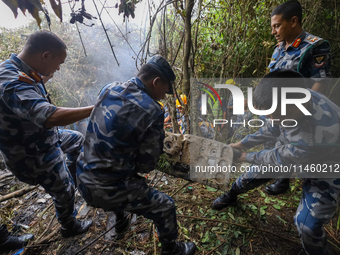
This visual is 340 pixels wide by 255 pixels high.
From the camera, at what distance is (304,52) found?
212 centimetres

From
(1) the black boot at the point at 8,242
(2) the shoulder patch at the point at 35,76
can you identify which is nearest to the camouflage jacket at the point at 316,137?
(2) the shoulder patch at the point at 35,76

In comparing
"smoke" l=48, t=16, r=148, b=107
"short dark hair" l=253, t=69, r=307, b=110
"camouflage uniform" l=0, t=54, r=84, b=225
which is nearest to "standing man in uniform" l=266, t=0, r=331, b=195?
"short dark hair" l=253, t=69, r=307, b=110

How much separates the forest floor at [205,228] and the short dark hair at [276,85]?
1.57 metres

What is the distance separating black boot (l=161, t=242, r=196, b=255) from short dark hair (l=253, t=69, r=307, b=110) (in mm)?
1582

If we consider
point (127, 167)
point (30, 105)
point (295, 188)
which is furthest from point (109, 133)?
point (295, 188)

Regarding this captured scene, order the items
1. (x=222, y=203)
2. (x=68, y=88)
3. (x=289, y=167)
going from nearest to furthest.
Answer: (x=289, y=167) < (x=222, y=203) < (x=68, y=88)

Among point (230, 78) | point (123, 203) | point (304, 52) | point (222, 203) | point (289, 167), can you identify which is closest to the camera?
point (123, 203)

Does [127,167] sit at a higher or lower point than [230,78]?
lower

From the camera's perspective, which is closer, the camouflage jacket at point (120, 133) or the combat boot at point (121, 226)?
the camouflage jacket at point (120, 133)

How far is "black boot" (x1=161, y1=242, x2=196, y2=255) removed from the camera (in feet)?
5.70

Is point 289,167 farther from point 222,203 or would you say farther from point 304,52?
point 304,52

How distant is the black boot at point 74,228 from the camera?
216 centimetres

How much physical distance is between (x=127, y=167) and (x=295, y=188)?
8.77 ft

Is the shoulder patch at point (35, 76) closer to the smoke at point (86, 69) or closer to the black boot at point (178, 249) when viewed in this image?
the black boot at point (178, 249)
